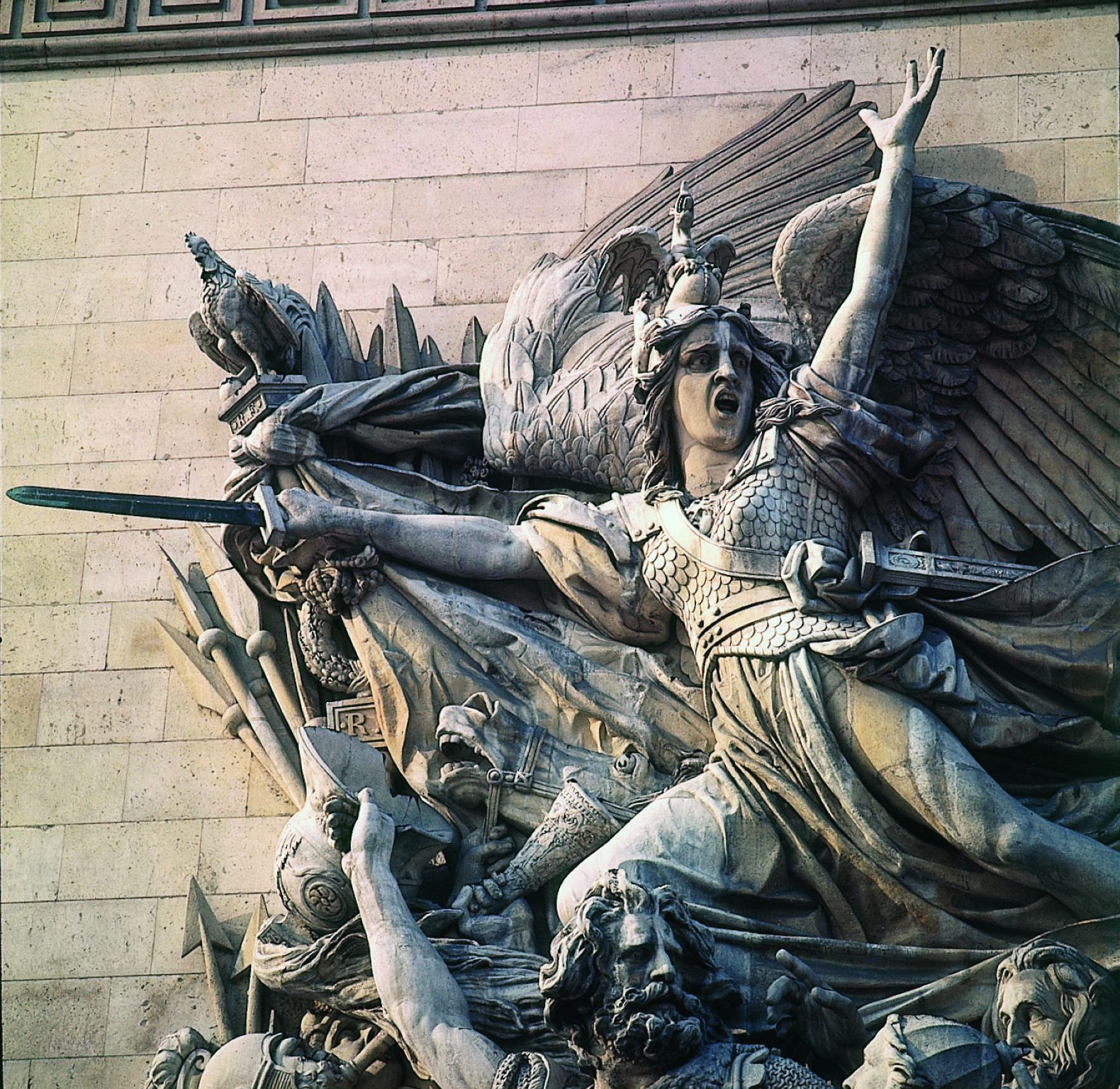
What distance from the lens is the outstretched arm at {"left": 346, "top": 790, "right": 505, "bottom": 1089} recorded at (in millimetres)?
8336

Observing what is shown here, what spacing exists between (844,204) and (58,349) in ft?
11.4

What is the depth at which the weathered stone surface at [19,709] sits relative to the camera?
995 cm

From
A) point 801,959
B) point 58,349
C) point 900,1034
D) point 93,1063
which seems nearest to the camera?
point 900,1034

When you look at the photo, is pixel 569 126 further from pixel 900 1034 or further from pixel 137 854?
pixel 900 1034

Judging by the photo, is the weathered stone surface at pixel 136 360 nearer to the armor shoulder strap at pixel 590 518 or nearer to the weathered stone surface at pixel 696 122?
the armor shoulder strap at pixel 590 518

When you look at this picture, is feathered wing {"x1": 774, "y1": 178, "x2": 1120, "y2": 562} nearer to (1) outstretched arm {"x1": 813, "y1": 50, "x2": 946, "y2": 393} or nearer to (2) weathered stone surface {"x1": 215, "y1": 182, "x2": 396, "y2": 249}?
(1) outstretched arm {"x1": 813, "y1": 50, "x2": 946, "y2": 393}

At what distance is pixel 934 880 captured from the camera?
8570mm

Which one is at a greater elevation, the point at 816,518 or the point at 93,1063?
the point at 816,518

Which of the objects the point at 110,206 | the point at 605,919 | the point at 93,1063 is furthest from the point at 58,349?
the point at 605,919

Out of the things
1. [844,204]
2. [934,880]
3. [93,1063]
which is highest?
[844,204]

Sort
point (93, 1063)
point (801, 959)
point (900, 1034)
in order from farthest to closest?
point (93, 1063), point (801, 959), point (900, 1034)

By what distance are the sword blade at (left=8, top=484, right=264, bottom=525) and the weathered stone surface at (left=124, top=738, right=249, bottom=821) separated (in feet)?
2.92

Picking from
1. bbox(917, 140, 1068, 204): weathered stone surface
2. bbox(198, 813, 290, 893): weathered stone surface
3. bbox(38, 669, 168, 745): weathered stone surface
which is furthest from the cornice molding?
bbox(198, 813, 290, 893): weathered stone surface

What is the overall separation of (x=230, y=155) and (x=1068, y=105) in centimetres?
359
